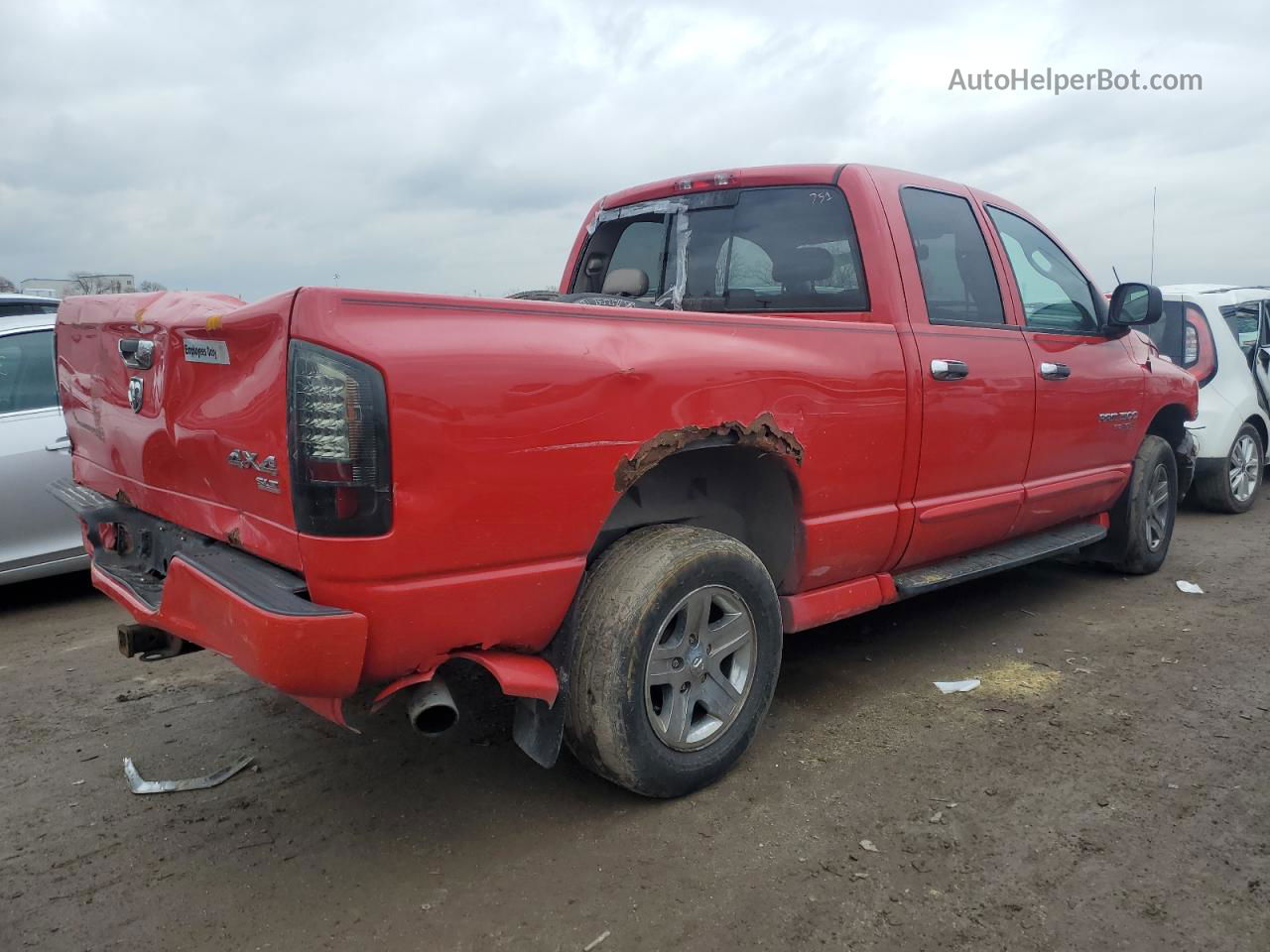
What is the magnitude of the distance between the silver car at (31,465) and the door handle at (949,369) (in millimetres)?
4293

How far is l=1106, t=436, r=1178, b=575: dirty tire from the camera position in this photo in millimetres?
5113

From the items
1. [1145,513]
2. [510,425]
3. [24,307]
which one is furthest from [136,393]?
[1145,513]

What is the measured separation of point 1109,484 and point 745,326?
2.90 m

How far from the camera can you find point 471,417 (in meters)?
2.26

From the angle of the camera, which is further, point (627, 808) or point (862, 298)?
point (862, 298)

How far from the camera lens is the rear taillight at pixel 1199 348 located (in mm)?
7258

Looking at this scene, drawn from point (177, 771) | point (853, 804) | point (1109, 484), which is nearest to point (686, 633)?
point (853, 804)

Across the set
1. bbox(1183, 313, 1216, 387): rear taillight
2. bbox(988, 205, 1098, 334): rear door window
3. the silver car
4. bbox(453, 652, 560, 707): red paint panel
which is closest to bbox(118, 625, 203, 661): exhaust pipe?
bbox(453, 652, 560, 707): red paint panel

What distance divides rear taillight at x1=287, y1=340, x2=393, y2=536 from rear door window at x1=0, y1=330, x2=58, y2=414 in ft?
12.1

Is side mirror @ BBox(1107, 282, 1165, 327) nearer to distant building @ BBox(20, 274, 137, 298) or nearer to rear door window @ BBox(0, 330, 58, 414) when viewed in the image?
distant building @ BBox(20, 274, 137, 298)

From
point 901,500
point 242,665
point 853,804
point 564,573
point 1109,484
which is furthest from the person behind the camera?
point 1109,484

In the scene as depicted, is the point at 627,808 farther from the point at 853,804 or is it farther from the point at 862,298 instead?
the point at 862,298

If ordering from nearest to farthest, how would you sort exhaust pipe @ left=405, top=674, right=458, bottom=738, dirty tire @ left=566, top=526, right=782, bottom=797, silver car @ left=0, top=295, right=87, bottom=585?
exhaust pipe @ left=405, top=674, right=458, bottom=738, dirty tire @ left=566, top=526, right=782, bottom=797, silver car @ left=0, top=295, right=87, bottom=585

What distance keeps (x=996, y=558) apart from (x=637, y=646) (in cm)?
218
